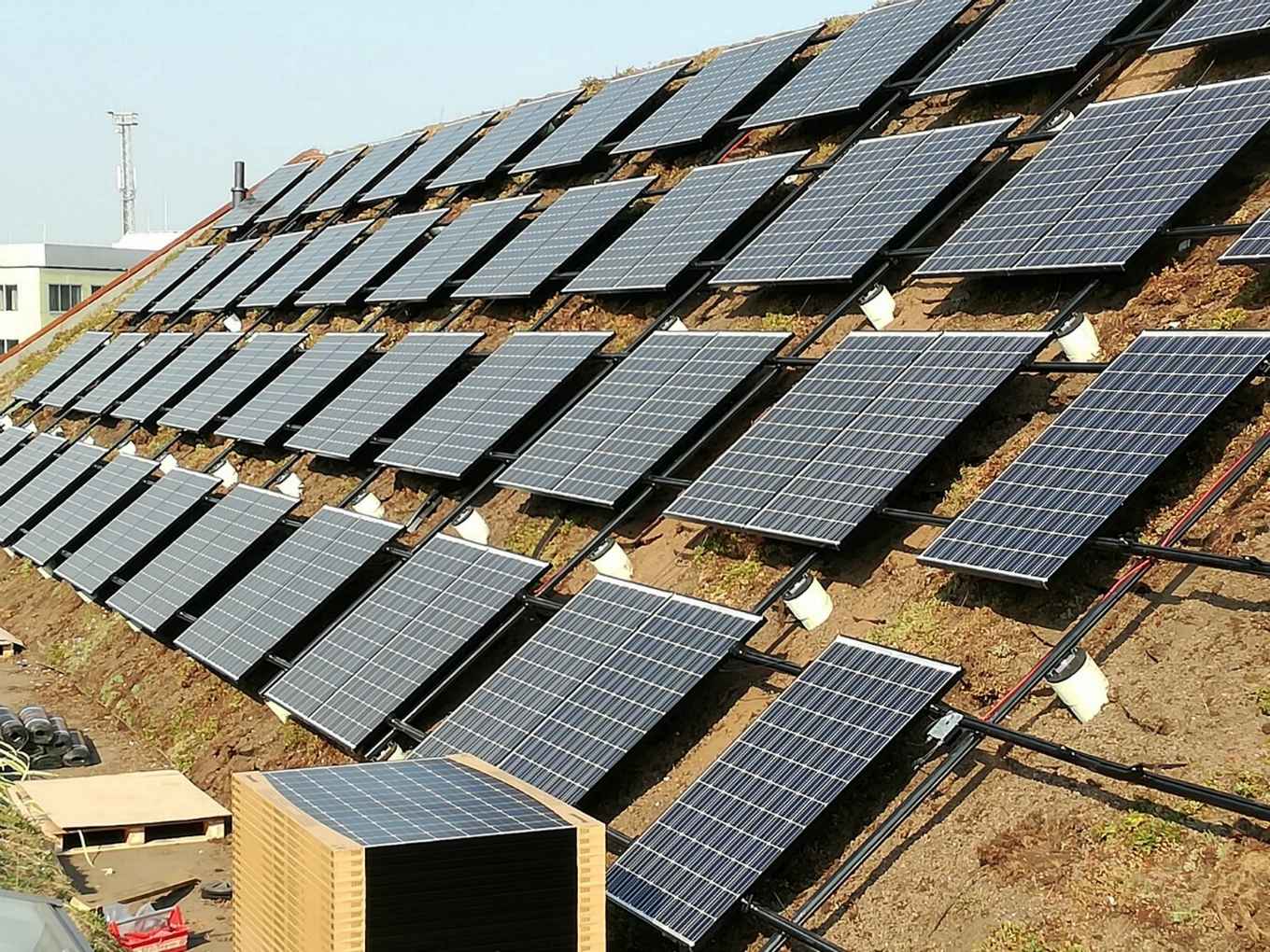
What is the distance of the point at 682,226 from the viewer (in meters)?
25.6

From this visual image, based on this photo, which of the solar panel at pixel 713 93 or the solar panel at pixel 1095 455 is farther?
the solar panel at pixel 713 93

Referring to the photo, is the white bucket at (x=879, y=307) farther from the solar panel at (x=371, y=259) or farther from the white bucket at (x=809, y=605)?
the solar panel at (x=371, y=259)

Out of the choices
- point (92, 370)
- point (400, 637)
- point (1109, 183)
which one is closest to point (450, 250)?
point (400, 637)

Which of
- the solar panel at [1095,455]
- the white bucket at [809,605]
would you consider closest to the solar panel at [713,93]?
the white bucket at [809,605]

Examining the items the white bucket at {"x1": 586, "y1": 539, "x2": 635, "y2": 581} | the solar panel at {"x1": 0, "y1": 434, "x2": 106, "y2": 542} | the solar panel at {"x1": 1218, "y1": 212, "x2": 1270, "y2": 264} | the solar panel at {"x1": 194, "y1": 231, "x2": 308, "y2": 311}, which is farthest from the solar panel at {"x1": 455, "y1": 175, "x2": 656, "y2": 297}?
the solar panel at {"x1": 1218, "y1": 212, "x2": 1270, "y2": 264}

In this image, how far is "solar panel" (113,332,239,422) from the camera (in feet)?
121

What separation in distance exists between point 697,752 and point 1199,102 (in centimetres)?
1050

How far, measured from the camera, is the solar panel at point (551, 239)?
92.7 ft

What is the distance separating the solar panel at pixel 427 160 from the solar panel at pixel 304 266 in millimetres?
1490

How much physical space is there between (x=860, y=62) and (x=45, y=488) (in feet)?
75.2

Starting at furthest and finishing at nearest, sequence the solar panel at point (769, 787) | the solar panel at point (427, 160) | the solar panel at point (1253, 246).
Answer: the solar panel at point (427, 160) < the solar panel at point (1253, 246) < the solar panel at point (769, 787)

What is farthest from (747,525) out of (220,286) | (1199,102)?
(220,286)

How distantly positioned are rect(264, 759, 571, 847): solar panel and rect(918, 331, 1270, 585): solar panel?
15.9ft

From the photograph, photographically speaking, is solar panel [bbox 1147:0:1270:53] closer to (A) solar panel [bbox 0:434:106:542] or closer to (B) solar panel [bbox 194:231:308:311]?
(A) solar panel [bbox 0:434:106:542]
